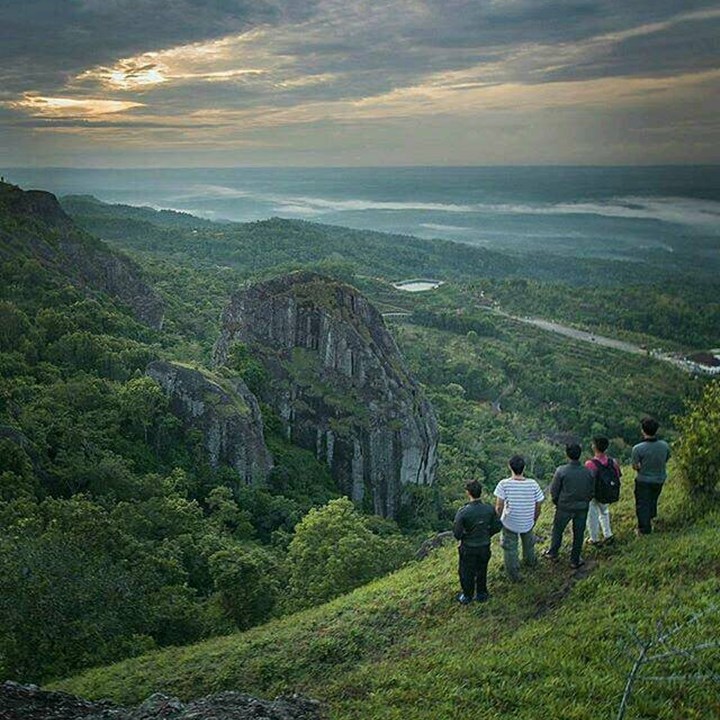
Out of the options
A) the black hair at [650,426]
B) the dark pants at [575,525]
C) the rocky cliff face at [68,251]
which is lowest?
the dark pants at [575,525]

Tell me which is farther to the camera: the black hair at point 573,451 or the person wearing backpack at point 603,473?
the person wearing backpack at point 603,473

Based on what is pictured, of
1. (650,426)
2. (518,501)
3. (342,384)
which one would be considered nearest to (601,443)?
(650,426)

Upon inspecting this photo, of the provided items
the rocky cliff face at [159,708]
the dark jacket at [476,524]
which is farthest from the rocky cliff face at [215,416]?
the dark jacket at [476,524]

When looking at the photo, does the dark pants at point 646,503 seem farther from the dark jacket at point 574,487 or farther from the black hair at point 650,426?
the dark jacket at point 574,487

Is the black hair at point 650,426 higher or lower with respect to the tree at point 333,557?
higher

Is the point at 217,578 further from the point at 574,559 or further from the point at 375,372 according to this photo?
the point at 375,372

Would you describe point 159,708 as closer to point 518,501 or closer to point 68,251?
point 518,501

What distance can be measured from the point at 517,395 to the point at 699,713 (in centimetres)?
7615

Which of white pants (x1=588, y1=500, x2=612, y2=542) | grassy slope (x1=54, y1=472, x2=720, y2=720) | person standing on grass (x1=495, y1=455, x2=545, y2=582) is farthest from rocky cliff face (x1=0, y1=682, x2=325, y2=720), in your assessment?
white pants (x1=588, y1=500, x2=612, y2=542)

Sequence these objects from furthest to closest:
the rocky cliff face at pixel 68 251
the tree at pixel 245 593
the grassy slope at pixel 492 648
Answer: the rocky cliff face at pixel 68 251
the tree at pixel 245 593
the grassy slope at pixel 492 648

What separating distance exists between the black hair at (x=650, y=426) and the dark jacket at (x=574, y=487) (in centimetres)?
111

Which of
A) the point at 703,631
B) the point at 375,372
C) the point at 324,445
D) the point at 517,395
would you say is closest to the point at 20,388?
the point at 324,445

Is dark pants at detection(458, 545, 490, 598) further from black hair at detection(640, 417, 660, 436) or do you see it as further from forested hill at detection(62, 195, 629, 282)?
forested hill at detection(62, 195, 629, 282)

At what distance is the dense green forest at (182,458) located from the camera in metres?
14.3
